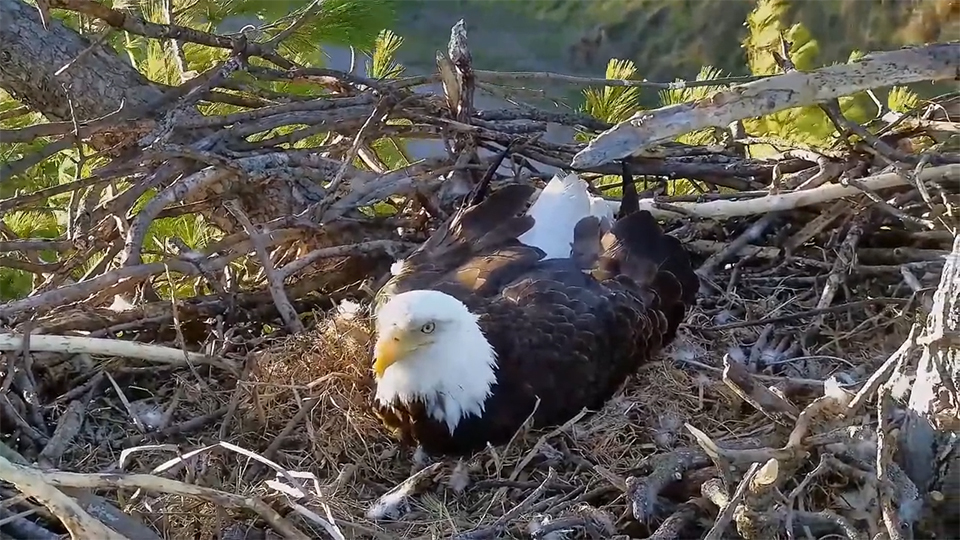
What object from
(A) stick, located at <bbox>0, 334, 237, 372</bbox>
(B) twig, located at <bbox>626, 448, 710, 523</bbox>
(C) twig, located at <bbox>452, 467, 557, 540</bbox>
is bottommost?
(C) twig, located at <bbox>452, 467, 557, 540</bbox>

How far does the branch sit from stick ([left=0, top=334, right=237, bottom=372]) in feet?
3.54

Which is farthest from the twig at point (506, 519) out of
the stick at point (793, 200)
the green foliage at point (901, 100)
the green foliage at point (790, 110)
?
the green foliage at point (901, 100)

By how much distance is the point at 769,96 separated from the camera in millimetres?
1410

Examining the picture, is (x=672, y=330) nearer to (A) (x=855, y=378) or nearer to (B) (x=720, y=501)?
(A) (x=855, y=378)

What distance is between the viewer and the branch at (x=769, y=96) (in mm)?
1310

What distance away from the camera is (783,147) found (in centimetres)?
271

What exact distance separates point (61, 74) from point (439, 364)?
117 cm

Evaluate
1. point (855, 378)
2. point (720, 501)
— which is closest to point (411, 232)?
point (855, 378)

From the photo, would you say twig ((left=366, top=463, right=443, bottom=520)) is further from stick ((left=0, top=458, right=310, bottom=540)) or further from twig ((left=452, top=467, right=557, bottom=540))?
stick ((left=0, top=458, right=310, bottom=540))

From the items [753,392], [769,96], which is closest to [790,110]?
[769,96]

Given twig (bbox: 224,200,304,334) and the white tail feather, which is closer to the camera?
twig (bbox: 224,200,304,334)

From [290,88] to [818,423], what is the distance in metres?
2.14

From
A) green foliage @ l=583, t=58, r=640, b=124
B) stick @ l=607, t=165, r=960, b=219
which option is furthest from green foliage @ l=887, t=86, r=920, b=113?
green foliage @ l=583, t=58, r=640, b=124

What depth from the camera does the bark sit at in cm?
222
